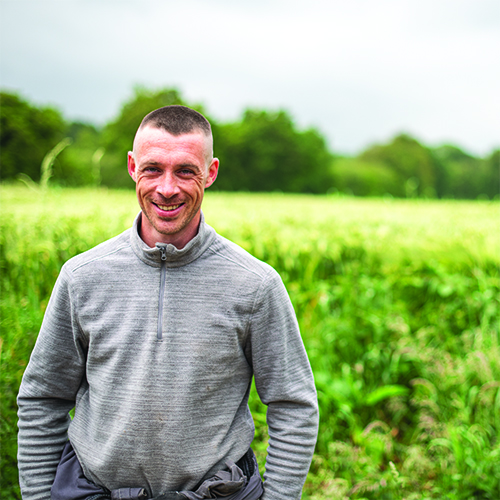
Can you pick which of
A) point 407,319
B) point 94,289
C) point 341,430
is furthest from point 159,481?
point 407,319

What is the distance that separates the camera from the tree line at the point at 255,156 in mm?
15018

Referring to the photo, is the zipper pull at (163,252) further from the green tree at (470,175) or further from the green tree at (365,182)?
the green tree at (365,182)

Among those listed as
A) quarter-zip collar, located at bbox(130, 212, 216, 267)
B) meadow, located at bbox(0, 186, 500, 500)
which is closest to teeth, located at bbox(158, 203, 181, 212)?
quarter-zip collar, located at bbox(130, 212, 216, 267)

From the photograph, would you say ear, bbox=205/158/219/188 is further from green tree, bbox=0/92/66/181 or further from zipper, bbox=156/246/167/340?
green tree, bbox=0/92/66/181

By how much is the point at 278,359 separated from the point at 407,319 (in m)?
2.87

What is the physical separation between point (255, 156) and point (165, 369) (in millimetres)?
40151

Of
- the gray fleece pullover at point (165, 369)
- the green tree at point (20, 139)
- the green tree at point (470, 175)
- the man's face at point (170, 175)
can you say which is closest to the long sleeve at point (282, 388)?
the gray fleece pullover at point (165, 369)

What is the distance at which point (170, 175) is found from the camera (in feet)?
4.72

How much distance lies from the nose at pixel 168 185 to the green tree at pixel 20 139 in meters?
13.3

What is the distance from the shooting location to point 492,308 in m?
4.06

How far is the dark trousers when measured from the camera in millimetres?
1453

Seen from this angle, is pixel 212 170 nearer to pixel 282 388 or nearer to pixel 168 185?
pixel 168 185

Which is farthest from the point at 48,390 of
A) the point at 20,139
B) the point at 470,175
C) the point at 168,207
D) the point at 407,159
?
the point at 407,159

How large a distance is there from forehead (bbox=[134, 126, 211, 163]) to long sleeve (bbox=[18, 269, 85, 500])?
19.7 inches
